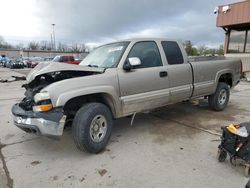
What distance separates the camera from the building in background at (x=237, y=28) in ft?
44.5

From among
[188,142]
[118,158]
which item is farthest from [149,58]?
[118,158]

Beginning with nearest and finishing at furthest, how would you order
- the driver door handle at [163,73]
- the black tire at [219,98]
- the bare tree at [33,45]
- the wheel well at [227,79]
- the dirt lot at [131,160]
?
the dirt lot at [131,160] → the driver door handle at [163,73] → the black tire at [219,98] → the wheel well at [227,79] → the bare tree at [33,45]

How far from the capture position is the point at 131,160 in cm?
347

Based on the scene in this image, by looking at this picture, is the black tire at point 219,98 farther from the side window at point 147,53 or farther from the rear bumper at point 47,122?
the rear bumper at point 47,122

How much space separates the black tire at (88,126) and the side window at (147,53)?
3.66 ft

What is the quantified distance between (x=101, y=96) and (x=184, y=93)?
6.79ft

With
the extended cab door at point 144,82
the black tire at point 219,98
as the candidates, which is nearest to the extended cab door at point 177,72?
the extended cab door at point 144,82

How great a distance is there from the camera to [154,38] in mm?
4719

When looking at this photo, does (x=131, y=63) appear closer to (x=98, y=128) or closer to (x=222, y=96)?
(x=98, y=128)

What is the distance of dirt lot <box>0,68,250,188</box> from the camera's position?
2.92 m

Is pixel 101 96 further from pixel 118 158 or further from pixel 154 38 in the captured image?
pixel 154 38

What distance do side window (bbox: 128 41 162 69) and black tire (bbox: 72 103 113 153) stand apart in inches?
43.9

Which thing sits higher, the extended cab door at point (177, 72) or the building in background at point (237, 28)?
the building in background at point (237, 28)

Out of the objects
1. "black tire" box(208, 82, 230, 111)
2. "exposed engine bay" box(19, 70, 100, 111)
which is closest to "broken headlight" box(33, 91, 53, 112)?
"exposed engine bay" box(19, 70, 100, 111)
